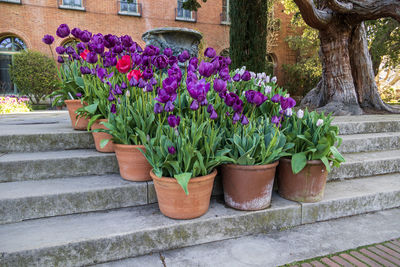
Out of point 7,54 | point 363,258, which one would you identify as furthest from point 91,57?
point 7,54

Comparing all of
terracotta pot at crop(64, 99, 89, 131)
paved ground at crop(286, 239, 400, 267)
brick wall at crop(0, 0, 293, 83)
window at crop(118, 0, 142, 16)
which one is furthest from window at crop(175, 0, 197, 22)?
paved ground at crop(286, 239, 400, 267)

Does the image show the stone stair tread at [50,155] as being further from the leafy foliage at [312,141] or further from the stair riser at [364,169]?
the stair riser at [364,169]

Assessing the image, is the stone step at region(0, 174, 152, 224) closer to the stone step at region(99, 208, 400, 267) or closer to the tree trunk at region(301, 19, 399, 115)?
the stone step at region(99, 208, 400, 267)

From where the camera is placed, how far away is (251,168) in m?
1.86

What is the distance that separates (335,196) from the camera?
2.21 meters

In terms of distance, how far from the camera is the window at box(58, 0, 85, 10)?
38.4 feet

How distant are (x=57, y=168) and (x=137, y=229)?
100cm

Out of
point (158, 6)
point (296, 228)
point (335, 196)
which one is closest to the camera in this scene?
point (296, 228)

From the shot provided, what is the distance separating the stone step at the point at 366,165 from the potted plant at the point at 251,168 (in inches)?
39.2

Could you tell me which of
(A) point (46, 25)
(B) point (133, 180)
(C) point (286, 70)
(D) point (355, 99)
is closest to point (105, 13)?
(A) point (46, 25)

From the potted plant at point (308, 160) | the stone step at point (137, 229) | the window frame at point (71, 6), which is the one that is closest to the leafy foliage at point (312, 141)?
the potted plant at point (308, 160)

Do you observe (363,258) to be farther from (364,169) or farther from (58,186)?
(58,186)

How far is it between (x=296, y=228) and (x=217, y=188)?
0.70 metres

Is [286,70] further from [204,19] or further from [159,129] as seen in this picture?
[159,129]
